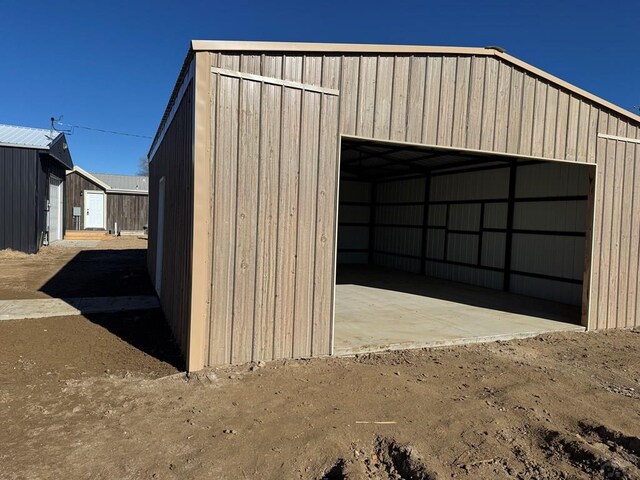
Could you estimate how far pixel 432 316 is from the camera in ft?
24.2

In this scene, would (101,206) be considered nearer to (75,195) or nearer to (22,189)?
(75,195)

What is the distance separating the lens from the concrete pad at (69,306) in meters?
6.80

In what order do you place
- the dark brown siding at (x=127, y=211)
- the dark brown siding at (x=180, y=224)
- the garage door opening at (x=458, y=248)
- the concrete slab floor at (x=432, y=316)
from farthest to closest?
1. the dark brown siding at (x=127, y=211)
2. the garage door opening at (x=458, y=248)
3. the concrete slab floor at (x=432, y=316)
4. the dark brown siding at (x=180, y=224)

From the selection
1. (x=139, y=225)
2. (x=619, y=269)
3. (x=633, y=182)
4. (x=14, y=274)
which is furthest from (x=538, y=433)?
(x=139, y=225)

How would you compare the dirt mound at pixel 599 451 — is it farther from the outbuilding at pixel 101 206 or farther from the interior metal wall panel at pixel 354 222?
the outbuilding at pixel 101 206

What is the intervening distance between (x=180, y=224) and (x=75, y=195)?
24429 mm

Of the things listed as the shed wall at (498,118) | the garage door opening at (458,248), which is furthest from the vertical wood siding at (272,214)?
the garage door opening at (458,248)

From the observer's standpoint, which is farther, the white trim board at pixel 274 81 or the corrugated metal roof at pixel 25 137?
the corrugated metal roof at pixel 25 137

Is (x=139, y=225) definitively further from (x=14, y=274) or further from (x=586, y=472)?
(x=586, y=472)

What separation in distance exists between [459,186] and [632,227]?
553cm

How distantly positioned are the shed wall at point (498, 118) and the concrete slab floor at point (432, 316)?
3.85 ft

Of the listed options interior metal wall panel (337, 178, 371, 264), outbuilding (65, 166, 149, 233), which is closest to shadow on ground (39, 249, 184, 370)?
interior metal wall panel (337, 178, 371, 264)

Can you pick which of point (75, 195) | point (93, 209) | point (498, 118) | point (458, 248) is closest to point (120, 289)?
point (498, 118)

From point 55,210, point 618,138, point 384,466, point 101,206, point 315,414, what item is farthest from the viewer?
point 101,206
